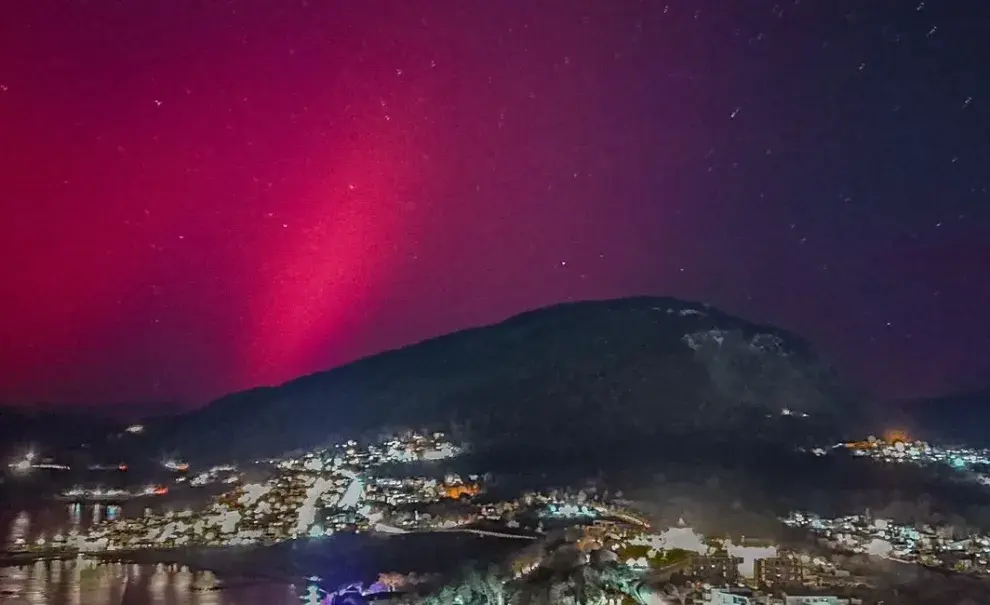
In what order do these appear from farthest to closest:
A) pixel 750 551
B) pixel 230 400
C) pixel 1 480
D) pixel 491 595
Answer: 1. pixel 230 400
2. pixel 1 480
3. pixel 750 551
4. pixel 491 595

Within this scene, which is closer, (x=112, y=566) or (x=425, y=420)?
(x=112, y=566)

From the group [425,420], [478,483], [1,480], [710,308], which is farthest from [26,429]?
[710,308]

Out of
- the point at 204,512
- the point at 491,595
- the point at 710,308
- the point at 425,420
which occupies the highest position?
the point at 710,308

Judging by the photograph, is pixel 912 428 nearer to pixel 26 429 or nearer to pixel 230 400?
pixel 230 400

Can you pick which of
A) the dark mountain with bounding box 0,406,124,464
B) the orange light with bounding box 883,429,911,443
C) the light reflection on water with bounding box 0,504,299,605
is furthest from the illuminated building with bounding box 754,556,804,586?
the dark mountain with bounding box 0,406,124,464

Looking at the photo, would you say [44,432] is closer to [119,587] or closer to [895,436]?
[119,587]

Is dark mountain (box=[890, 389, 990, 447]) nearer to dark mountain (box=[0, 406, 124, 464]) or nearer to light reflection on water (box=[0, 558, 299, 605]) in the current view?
light reflection on water (box=[0, 558, 299, 605])
